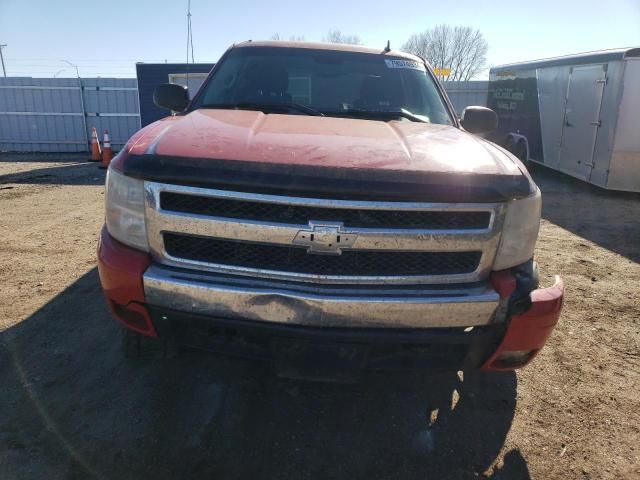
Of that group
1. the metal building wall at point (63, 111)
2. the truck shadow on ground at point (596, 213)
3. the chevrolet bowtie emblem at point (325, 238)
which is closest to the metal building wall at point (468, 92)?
the truck shadow on ground at point (596, 213)

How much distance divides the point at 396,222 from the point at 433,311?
0.42 m

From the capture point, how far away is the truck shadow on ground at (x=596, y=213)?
20.6 feet

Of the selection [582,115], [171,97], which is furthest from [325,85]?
[582,115]

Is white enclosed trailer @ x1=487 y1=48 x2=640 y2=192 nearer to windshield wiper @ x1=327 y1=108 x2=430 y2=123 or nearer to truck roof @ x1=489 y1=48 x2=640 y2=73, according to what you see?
truck roof @ x1=489 y1=48 x2=640 y2=73

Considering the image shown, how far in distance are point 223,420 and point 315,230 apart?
3.96 ft

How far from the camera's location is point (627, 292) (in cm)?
450

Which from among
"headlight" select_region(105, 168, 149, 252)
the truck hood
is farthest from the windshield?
"headlight" select_region(105, 168, 149, 252)

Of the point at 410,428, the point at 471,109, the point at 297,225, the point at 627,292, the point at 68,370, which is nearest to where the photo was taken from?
the point at 297,225

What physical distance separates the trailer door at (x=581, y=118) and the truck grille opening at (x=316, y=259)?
28.5 feet

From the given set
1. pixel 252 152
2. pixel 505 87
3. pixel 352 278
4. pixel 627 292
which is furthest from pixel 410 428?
pixel 505 87

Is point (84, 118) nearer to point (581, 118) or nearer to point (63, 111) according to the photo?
point (63, 111)

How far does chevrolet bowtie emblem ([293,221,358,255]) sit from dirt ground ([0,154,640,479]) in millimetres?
1044

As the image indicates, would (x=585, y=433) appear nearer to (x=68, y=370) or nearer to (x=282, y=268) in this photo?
(x=282, y=268)

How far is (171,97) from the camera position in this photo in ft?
12.4
